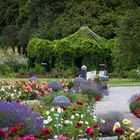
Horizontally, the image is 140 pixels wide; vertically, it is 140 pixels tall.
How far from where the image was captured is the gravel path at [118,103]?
53.6ft

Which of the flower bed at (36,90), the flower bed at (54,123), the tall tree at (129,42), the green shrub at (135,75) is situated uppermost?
the tall tree at (129,42)

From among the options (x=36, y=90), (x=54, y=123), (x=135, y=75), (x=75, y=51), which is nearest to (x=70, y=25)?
(x=75, y=51)

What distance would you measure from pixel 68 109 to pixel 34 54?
39582 mm

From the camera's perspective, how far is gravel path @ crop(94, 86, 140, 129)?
16.3 metres

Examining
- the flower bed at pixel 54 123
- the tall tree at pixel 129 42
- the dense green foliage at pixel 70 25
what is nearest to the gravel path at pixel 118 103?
the flower bed at pixel 54 123

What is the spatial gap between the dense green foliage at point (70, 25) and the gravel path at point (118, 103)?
46.1ft

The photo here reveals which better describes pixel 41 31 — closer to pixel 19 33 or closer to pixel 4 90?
pixel 19 33

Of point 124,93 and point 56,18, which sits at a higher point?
point 56,18

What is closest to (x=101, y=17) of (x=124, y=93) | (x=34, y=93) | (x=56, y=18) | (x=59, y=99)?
(x=56, y=18)

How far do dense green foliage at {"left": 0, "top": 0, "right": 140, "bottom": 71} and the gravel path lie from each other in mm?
14054

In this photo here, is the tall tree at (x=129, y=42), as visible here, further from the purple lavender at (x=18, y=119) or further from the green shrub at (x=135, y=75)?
the purple lavender at (x=18, y=119)

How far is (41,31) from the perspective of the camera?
2311 inches

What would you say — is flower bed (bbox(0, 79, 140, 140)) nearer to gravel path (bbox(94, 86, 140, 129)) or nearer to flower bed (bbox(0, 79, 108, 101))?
gravel path (bbox(94, 86, 140, 129))

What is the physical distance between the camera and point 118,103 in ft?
68.2
